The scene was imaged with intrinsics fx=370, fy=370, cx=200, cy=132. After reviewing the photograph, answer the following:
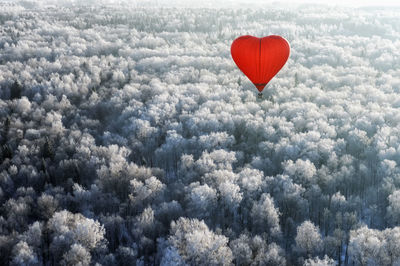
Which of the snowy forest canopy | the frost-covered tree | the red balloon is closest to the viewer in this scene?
the red balloon

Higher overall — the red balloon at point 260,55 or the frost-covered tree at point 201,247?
the red balloon at point 260,55

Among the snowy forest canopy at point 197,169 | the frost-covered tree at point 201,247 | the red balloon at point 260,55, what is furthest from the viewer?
the snowy forest canopy at point 197,169

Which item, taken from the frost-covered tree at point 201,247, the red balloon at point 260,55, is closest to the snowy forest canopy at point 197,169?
the frost-covered tree at point 201,247

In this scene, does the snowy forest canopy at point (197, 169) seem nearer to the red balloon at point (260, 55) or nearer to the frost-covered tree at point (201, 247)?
the frost-covered tree at point (201, 247)

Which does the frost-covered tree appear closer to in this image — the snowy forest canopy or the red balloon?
the snowy forest canopy

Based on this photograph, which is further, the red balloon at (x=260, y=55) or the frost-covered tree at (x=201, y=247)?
the frost-covered tree at (x=201, y=247)

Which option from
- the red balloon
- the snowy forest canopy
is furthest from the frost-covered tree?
the red balloon

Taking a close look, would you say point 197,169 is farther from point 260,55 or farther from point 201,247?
point 260,55
